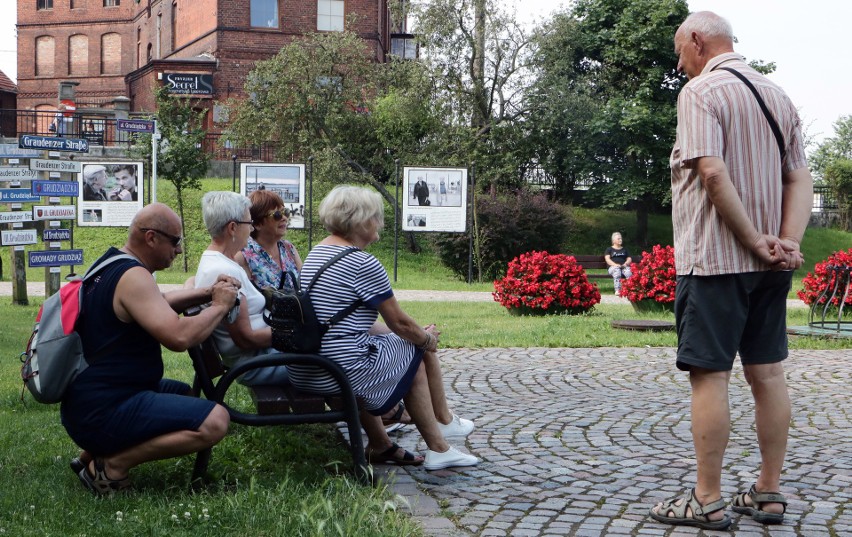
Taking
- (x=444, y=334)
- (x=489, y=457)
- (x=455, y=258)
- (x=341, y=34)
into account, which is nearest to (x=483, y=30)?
(x=341, y=34)

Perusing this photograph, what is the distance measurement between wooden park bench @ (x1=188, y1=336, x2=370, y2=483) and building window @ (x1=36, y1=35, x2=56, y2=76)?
203 feet

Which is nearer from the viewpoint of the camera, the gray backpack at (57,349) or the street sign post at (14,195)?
the gray backpack at (57,349)

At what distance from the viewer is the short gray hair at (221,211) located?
5559mm

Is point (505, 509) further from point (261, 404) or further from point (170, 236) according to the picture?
point (170, 236)

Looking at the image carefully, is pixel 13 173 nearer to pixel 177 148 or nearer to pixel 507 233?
pixel 177 148

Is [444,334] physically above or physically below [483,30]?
below

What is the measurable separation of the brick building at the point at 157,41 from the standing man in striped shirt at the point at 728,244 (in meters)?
39.3

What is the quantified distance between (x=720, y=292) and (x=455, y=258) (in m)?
23.3

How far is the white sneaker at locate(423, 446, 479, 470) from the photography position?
5.25m

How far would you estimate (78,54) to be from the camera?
61.2 metres

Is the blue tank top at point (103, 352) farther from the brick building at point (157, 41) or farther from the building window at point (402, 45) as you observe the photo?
the building window at point (402, 45)

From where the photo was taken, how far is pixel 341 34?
33.5m

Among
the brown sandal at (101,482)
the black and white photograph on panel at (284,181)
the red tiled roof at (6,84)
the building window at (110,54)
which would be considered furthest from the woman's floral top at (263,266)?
the building window at (110,54)

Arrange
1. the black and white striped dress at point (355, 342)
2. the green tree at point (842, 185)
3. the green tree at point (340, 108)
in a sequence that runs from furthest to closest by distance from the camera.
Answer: the green tree at point (842, 185) → the green tree at point (340, 108) → the black and white striped dress at point (355, 342)
